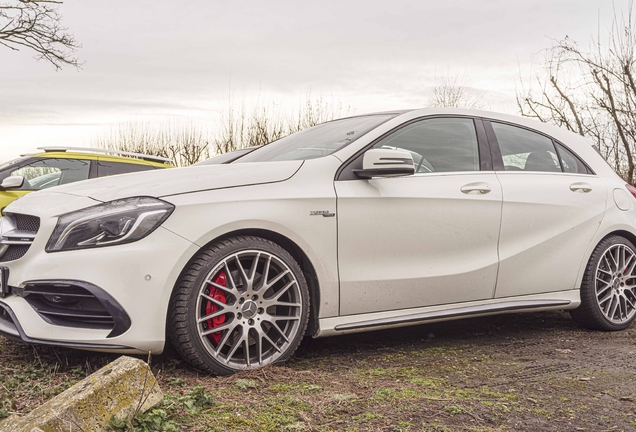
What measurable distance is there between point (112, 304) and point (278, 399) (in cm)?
94

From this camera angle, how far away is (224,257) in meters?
3.37

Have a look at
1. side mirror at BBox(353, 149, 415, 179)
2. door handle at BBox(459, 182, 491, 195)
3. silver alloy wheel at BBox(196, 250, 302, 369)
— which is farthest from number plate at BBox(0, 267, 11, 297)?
door handle at BBox(459, 182, 491, 195)

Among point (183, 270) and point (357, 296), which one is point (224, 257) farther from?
point (357, 296)

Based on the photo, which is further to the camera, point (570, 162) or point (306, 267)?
point (570, 162)

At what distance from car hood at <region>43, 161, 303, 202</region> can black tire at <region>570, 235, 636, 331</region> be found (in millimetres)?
2715

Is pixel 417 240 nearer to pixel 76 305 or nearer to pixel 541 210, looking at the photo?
pixel 541 210

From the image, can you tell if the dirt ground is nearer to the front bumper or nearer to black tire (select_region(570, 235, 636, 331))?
the front bumper

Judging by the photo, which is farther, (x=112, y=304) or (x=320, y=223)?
(x=320, y=223)

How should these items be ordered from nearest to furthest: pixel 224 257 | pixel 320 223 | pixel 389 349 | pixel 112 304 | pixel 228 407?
pixel 228 407
pixel 112 304
pixel 224 257
pixel 320 223
pixel 389 349

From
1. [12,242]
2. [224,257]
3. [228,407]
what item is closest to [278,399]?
[228,407]

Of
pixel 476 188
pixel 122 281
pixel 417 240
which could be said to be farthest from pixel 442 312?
pixel 122 281

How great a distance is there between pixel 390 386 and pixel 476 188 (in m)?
1.67

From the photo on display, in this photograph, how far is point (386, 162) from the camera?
382cm

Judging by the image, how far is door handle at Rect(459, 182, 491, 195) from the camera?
14.3ft
